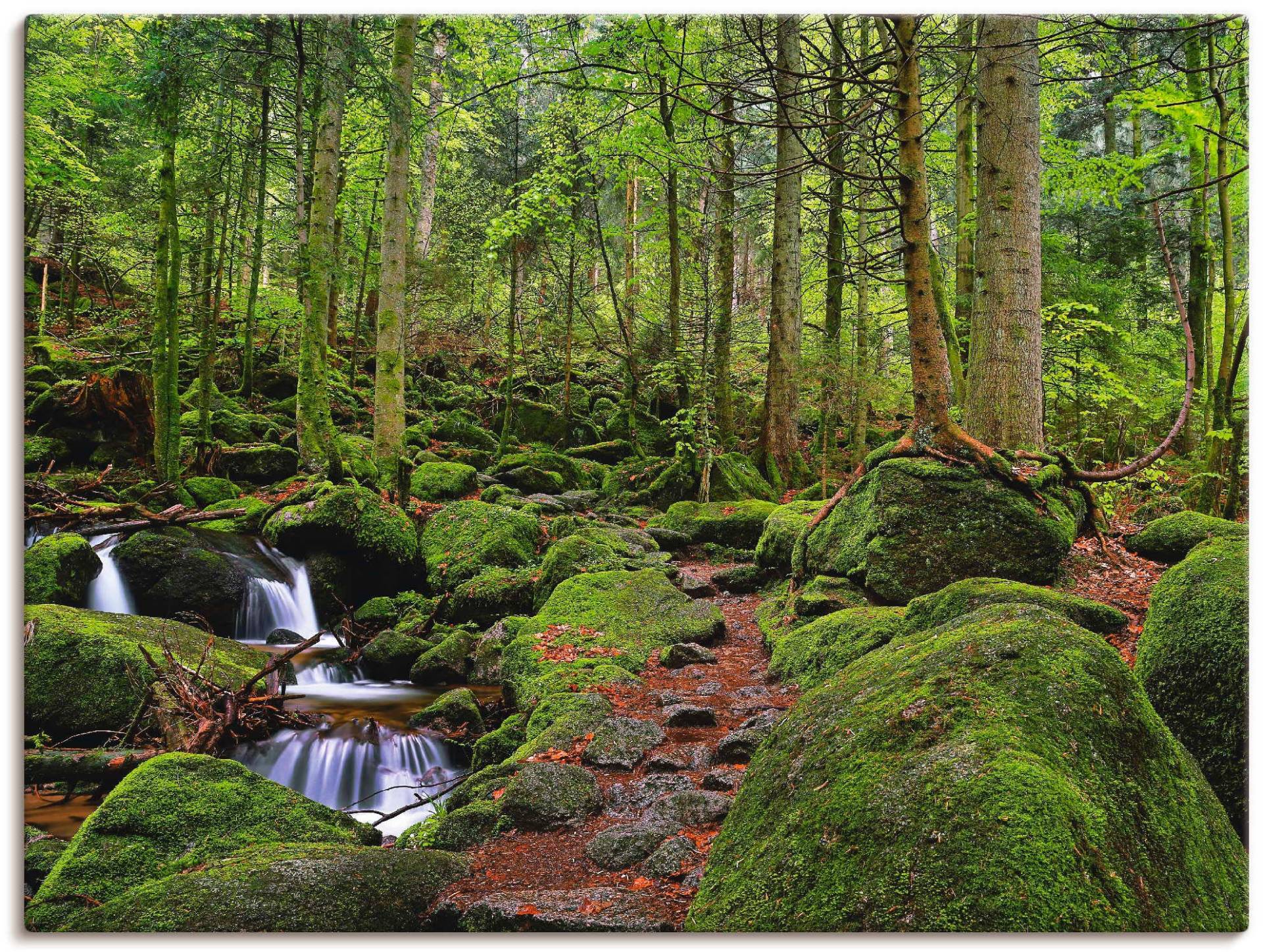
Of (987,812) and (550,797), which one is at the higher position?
(987,812)

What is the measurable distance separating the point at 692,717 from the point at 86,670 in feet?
12.9

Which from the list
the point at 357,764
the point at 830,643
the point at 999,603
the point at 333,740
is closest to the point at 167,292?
the point at 333,740

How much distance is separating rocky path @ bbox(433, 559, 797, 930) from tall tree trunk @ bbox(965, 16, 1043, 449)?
297cm

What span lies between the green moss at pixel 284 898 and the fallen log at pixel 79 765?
169 cm

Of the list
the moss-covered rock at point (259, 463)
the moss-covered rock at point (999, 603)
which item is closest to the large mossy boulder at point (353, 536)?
the moss-covered rock at point (259, 463)

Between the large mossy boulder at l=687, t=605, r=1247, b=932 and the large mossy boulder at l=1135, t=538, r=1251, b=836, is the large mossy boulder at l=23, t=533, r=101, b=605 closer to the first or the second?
the large mossy boulder at l=687, t=605, r=1247, b=932

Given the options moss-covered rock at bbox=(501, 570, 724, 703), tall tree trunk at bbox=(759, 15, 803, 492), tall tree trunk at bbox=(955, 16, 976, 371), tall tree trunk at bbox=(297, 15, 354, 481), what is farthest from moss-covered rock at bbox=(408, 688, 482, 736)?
tall tree trunk at bbox=(759, 15, 803, 492)

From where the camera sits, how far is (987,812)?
5.23 ft

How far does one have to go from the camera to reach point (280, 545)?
316 inches

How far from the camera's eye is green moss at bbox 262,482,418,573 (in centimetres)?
799

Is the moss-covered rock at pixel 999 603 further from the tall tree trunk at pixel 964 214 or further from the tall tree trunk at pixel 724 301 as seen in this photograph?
the tall tree trunk at pixel 724 301

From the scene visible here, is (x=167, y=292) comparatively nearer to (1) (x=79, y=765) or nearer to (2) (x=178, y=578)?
(2) (x=178, y=578)

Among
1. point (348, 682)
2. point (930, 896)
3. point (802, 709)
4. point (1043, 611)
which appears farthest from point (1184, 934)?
point (348, 682)

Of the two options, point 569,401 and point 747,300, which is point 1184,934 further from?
point 569,401
